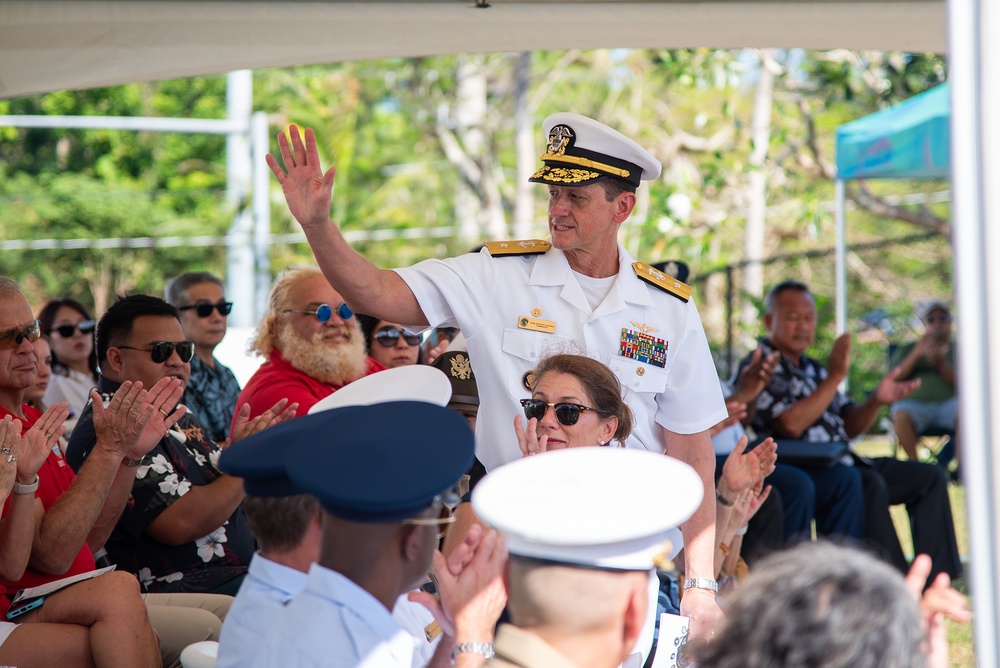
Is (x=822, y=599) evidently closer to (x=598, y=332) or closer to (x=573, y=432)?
(x=573, y=432)

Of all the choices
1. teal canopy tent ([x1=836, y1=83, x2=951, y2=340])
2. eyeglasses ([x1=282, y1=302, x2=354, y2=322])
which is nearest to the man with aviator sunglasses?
eyeglasses ([x1=282, y1=302, x2=354, y2=322])

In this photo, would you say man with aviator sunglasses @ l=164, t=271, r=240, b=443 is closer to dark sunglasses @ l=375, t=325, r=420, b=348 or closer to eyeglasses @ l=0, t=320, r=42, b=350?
dark sunglasses @ l=375, t=325, r=420, b=348

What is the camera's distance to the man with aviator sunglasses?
521 centimetres

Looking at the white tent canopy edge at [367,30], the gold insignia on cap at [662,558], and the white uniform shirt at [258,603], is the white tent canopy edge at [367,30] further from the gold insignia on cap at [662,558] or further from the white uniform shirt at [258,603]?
the gold insignia on cap at [662,558]

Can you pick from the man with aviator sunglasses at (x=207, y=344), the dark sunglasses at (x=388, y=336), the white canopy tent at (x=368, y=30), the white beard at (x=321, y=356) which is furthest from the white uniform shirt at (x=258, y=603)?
the dark sunglasses at (x=388, y=336)

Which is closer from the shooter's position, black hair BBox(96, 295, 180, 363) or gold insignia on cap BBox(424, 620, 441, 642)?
gold insignia on cap BBox(424, 620, 441, 642)

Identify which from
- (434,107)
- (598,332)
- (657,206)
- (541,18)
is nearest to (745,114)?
(434,107)

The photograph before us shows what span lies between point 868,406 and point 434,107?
14.9m

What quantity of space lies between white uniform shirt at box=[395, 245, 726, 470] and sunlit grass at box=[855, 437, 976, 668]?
83cm

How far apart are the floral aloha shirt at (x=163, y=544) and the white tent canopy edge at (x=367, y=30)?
168 cm

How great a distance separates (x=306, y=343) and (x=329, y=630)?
2846 mm

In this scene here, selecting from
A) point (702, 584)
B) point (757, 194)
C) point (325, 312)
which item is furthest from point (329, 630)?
point (757, 194)

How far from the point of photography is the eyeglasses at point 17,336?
3549 mm

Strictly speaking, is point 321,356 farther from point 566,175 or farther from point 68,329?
point 68,329
